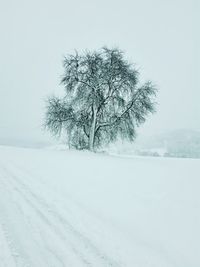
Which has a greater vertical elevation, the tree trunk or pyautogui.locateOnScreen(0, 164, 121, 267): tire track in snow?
the tree trunk

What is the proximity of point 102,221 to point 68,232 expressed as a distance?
0.83 meters

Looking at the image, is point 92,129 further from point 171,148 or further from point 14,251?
point 171,148

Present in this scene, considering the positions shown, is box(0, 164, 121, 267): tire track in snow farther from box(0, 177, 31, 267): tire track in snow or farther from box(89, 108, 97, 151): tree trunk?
box(89, 108, 97, 151): tree trunk

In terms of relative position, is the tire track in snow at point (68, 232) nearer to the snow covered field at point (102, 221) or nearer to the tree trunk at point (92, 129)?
the snow covered field at point (102, 221)

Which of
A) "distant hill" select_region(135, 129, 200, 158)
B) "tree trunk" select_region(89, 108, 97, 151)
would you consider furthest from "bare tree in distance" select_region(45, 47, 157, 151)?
"distant hill" select_region(135, 129, 200, 158)

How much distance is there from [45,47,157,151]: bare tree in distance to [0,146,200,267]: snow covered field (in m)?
11.7

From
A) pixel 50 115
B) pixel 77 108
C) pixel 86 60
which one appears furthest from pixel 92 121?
pixel 86 60

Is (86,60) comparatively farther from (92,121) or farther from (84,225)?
(84,225)

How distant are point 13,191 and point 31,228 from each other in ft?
8.95

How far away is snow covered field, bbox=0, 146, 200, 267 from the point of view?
3.49m

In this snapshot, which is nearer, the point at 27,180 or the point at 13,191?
the point at 13,191

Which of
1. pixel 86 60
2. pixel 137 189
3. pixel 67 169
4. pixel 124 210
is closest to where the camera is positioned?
pixel 124 210

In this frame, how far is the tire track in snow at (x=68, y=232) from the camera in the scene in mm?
3434

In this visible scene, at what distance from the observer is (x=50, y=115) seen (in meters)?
20.2
